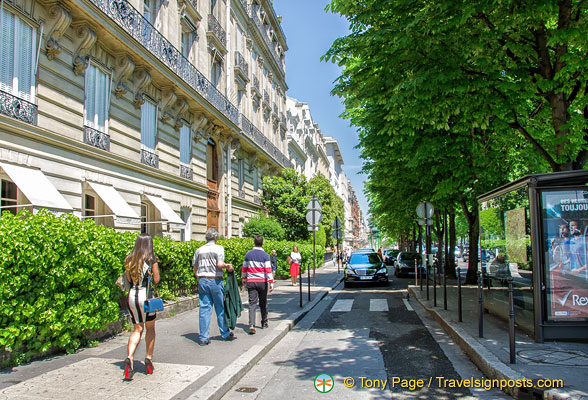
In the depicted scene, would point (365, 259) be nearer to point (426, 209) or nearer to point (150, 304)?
point (426, 209)

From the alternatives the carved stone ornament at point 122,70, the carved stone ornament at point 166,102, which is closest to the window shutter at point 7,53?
the carved stone ornament at point 122,70

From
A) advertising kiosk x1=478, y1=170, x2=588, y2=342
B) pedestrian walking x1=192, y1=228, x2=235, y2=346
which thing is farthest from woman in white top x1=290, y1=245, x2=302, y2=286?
advertising kiosk x1=478, y1=170, x2=588, y2=342

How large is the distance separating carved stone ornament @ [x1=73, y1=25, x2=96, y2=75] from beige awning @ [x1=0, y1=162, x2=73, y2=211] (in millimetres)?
3428

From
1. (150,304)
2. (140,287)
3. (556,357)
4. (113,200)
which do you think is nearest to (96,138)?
(113,200)

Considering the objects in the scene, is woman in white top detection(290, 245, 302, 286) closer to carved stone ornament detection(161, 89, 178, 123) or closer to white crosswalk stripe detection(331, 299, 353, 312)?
white crosswalk stripe detection(331, 299, 353, 312)

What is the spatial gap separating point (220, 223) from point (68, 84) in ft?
42.7

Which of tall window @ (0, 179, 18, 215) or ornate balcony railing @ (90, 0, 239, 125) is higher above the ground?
ornate balcony railing @ (90, 0, 239, 125)

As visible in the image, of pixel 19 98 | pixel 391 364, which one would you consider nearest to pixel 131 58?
pixel 19 98

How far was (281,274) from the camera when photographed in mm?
24844

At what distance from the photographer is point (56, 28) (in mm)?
11500

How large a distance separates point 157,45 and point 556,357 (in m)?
15.6

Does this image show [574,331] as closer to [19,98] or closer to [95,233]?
[95,233]

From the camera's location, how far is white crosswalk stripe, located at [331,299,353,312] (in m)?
13.0

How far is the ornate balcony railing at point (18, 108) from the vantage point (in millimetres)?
9891
